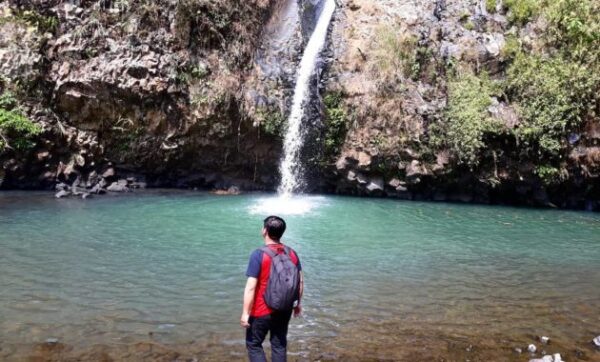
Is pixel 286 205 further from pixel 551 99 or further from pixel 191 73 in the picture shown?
pixel 551 99

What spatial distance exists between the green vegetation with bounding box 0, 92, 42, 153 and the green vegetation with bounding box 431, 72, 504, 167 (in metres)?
13.9

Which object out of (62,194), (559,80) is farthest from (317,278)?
(559,80)

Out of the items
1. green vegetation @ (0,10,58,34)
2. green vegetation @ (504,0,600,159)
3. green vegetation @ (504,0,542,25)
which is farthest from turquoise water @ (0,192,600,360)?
green vegetation @ (504,0,542,25)

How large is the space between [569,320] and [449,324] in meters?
1.77

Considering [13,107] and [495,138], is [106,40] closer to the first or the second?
[13,107]

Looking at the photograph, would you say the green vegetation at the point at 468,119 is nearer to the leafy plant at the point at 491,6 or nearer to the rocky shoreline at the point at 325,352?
the leafy plant at the point at 491,6

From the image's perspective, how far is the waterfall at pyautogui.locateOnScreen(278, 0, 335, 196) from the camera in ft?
61.6

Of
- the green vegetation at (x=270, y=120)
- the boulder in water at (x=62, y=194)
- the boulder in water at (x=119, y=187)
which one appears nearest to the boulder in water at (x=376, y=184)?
the green vegetation at (x=270, y=120)

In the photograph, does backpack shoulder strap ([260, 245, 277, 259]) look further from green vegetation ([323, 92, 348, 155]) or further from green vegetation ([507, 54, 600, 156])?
green vegetation ([323, 92, 348, 155])

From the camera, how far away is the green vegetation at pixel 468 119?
16609mm

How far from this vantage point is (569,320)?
23.0 feet

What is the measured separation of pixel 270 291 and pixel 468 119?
14163 mm

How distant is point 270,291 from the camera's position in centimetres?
429

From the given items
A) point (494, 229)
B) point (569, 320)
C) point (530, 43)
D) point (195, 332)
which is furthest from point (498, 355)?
point (530, 43)
